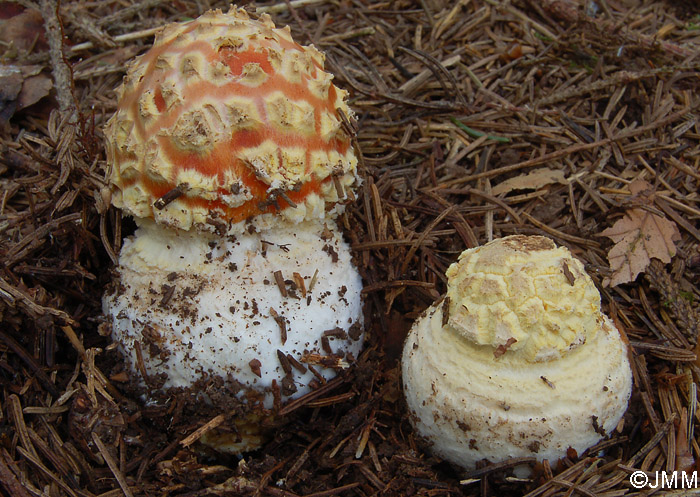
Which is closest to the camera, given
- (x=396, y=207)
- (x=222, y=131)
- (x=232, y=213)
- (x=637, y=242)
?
(x=222, y=131)

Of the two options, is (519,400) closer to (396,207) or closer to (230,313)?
(230,313)

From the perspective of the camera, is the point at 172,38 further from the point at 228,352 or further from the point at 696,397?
the point at 696,397

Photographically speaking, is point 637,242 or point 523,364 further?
point 637,242

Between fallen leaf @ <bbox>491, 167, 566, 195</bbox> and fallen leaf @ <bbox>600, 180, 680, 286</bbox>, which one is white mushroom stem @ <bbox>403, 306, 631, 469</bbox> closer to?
fallen leaf @ <bbox>600, 180, 680, 286</bbox>

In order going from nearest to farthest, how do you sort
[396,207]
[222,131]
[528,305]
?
[528,305]
[222,131]
[396,207]

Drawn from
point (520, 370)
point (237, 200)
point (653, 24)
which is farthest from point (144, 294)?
point (653, 24)

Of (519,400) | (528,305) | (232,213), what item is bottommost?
(519,400)

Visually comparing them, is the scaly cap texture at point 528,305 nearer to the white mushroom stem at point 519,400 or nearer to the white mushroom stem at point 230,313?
the white mushroom stem at point 519,400

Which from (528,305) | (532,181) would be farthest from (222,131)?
(532,181)
